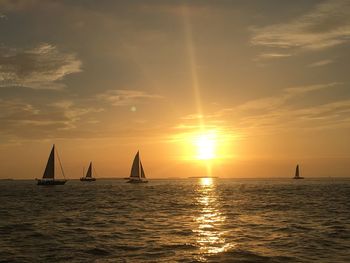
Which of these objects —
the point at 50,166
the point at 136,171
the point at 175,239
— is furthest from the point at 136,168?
the point at 175,239

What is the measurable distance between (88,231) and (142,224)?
6.27 metres

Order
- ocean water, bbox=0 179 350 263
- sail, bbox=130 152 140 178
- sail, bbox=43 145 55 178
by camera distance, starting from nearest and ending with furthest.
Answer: ocean water, bbox=0 179 350 263 < sail, bbox=43 145 55 178 < sail, bbox=130 152 140 178

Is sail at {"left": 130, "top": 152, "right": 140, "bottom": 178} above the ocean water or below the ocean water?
above

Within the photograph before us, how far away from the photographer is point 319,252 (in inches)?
945

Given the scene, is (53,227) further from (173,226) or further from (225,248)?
(225,248)

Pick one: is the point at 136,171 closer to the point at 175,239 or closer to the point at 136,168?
the point at 136,168

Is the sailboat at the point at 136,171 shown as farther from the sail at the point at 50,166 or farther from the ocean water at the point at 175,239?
the ocean water at the point at 175,239

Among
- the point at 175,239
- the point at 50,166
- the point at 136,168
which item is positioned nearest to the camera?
the point at 175,239

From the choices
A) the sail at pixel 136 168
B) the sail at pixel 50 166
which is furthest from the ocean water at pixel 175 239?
the sail at pixel 136 168

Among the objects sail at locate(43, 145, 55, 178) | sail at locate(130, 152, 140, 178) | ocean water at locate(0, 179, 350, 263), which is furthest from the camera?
sail at locate(130, 152, 140, 178)

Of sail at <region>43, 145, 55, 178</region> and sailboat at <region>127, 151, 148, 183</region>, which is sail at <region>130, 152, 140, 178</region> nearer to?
sailboat at <region>127, 151, 148, 183</region>

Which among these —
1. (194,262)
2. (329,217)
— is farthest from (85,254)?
(329,217)

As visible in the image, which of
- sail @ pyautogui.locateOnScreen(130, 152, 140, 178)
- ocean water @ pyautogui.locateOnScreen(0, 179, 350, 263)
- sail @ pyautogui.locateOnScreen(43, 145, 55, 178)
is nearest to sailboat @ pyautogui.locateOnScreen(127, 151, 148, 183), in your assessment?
sail @ pyautogui.locateOnScreen(130, 152, 140, 178)

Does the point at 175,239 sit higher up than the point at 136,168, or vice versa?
the point at 136,168
